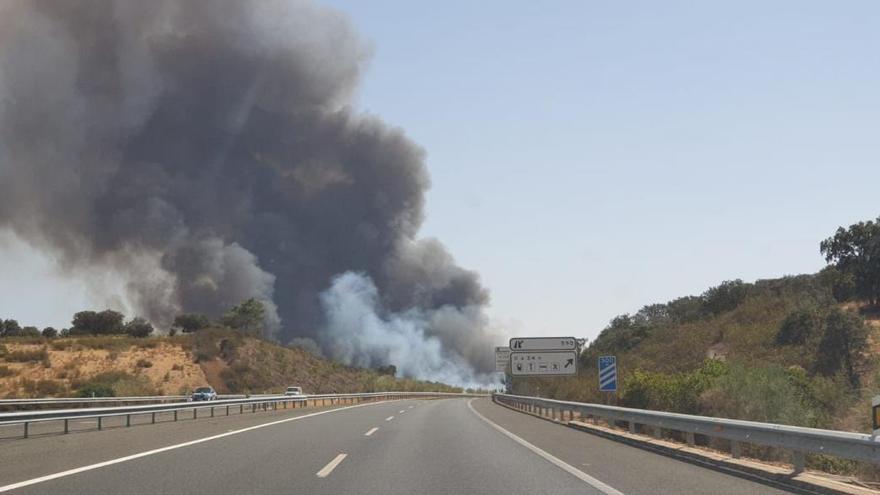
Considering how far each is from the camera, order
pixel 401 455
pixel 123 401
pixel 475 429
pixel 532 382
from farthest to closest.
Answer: pixel 532 382
pixel 123 401
pixel 475 429
pixel 401 455

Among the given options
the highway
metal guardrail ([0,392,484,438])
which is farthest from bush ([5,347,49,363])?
the highway

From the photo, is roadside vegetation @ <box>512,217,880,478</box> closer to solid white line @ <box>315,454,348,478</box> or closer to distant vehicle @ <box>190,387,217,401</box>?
solid white line @ <box>315,454,348,478</box>

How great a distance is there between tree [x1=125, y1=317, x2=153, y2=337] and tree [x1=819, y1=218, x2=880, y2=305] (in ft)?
242

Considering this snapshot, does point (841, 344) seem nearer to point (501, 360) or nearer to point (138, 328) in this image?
point (501, 360)

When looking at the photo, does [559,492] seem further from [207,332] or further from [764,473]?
[207,332]

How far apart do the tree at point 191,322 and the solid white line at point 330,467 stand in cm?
9242

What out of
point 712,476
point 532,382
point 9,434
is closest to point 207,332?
point 532,382

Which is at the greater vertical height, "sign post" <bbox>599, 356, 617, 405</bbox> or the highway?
"sign post" <bbox>599, 356, 617, 405</bbox>

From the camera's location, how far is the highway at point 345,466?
9680mm

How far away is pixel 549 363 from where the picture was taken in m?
38.6

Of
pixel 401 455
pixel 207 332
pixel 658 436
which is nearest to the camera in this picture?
pixel 401 455

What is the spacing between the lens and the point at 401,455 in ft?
45.0

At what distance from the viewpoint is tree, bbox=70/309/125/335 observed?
9656cm

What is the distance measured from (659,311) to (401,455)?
11352 cm
